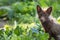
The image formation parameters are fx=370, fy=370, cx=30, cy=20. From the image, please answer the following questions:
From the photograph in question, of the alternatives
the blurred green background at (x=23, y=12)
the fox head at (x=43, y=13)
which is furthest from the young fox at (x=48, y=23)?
the blurred green background at (x=23, y=12)

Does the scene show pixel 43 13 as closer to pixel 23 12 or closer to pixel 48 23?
pixel 48 23

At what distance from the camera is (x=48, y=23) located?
938 cm

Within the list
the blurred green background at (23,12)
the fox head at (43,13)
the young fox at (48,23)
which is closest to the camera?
the young fox at (48,23)

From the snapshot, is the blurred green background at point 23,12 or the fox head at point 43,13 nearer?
the fox head at point 43,13

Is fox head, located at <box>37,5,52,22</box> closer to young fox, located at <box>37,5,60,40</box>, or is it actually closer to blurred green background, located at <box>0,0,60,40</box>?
young fox, located at <box>37,5,60,40</box>

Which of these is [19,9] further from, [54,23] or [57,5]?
[54,23]

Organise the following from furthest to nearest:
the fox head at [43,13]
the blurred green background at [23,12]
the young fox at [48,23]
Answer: the blurred green background at [23,12]
the fox head at [43,13]
the young fox at [48,23]

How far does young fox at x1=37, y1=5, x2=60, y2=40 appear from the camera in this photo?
913cm

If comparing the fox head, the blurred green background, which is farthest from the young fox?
the blurred green background

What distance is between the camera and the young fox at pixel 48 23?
9.13 m

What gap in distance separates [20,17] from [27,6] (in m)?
1.14

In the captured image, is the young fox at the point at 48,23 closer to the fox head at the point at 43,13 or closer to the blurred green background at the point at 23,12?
the fox head at the point at 43,13

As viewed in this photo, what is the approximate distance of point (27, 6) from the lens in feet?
43.4

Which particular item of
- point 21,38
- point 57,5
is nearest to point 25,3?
point 57,5
